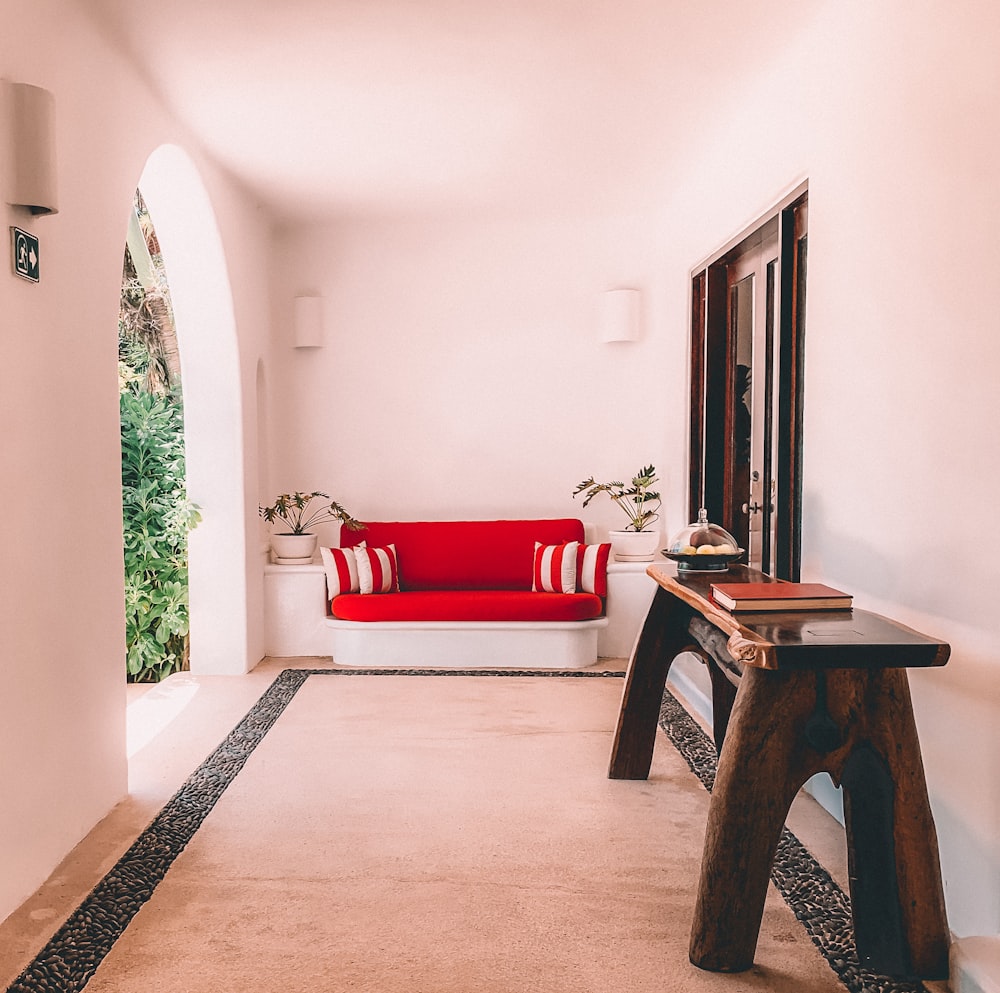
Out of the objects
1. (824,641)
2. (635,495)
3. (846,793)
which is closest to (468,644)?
(635,495)

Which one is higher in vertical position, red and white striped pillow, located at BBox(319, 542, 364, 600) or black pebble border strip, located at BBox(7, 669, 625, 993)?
red and white striped pillow, located at BBox(319, 542, 364, 600)

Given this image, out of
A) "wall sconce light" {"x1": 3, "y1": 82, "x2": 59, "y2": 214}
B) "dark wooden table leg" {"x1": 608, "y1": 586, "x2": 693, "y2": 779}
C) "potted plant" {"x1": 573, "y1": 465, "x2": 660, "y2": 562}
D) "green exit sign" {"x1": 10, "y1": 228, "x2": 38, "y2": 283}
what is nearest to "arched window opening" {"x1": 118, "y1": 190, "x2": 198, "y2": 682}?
"green exit sign" {"x1": 10, "y1": 228, "x2": 38, "y2": 283}

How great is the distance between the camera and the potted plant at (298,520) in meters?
5.26

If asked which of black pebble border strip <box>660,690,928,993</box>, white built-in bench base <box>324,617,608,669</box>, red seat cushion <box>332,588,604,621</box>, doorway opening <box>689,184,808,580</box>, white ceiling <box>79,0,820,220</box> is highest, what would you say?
white ceiling <box>79,0,820,220</box>

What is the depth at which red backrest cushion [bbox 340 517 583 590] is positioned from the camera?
17.5 feet

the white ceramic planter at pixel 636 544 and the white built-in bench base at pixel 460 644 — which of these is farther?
the white ceramic planter at pixel 636 544

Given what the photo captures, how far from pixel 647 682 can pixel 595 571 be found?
1.90 meters

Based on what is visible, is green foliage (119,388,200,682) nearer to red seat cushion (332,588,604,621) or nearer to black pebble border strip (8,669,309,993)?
red seat cushion (332,588,604,621)

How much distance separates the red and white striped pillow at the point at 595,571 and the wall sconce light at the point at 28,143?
3.37m

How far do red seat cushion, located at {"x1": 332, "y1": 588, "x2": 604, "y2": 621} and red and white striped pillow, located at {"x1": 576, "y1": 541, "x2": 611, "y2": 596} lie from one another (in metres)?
0.13

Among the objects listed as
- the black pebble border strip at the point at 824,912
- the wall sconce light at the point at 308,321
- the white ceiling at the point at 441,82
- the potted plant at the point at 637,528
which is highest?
the white ceiling at the point at 441,82

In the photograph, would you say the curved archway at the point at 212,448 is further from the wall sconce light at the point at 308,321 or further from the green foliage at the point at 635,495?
the green foliage at the point at 635,495

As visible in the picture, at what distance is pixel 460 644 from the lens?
16.3 ft

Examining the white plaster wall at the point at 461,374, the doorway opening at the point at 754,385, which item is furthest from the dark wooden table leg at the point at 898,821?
the white plaster wall at the point at 461,374
